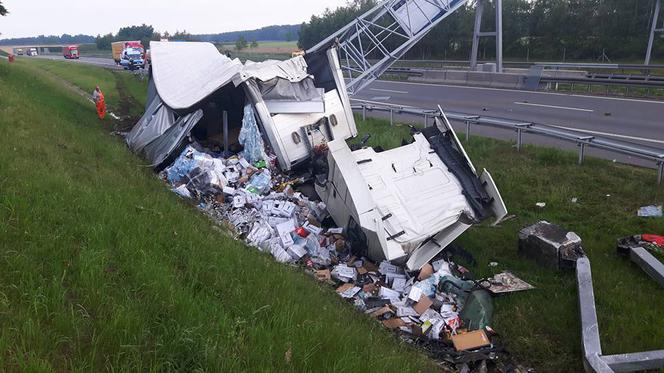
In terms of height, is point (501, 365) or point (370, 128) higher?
point (370, 128)

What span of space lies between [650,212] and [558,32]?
3369cm

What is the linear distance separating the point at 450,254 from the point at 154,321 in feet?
14.0

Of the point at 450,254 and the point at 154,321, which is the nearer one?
the point at 154,321

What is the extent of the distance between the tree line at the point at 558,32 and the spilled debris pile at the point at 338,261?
104ft

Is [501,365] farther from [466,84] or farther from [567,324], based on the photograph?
[466,84]

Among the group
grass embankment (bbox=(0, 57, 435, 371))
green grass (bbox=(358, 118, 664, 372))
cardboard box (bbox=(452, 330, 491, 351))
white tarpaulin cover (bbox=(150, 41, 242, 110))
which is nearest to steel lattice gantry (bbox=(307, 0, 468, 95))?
white tarpaulin cover (bbox=(150, 41, 242, 110))

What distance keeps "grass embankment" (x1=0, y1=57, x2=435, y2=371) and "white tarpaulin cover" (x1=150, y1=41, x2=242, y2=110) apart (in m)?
3.84

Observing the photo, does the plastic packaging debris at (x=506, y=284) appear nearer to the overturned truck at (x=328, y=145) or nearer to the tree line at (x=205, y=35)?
the overturned truck at (x=328, y=145)

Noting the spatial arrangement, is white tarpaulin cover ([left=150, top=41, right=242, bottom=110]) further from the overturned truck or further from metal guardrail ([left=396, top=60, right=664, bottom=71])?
metal guardrail ([left=396, top=60, right=664, bottom=71])

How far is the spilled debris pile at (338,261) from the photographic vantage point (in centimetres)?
502

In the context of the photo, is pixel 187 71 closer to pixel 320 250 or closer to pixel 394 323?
pixel 320 250

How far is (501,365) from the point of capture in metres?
4.52

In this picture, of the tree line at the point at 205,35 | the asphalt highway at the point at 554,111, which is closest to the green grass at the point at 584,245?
the asphalt highway at the point at 554,111

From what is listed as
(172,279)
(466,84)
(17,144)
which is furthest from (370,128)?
(466,84)
